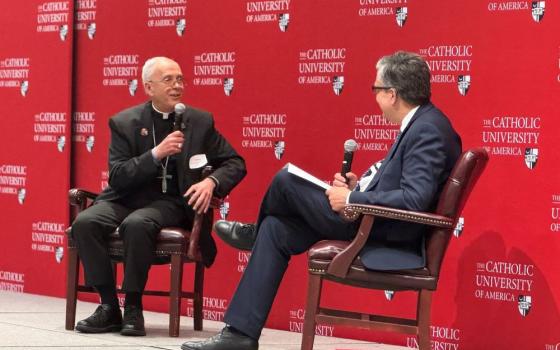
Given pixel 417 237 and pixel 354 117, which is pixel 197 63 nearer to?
pixel 354 117

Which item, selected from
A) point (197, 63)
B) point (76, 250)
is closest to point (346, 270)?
point (76, 250)

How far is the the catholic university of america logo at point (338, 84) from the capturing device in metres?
5.51

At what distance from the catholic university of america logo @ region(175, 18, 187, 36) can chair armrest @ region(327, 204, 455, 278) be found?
2.39 metres

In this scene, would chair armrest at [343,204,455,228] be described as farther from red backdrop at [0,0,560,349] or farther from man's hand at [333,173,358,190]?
red backdrop at [0,0,560,349]

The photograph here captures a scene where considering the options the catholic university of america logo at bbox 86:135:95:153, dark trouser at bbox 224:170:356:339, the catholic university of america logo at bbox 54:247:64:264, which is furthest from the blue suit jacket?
the catholic university of america logo at bbox 54:247:64:264

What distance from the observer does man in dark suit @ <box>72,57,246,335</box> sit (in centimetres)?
514

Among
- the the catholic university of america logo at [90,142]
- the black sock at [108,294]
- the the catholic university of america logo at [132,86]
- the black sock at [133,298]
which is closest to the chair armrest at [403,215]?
the black sock at [133,298]

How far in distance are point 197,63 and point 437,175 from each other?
2.40 meters

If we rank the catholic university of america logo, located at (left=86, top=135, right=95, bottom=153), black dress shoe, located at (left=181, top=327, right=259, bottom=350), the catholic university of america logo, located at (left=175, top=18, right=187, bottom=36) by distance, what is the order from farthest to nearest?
the catholic university of america logo, located at (left=86, top=135, right=95, bottom=153), the catholic university of america logo, located at (left=175, top=18, right=187, bottom=36), black dress shoe, located at (left=181, top=327, right=259, bottom=350)

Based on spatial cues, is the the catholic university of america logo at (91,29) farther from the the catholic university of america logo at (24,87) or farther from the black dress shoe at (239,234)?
the black dress shoe at (239,234)

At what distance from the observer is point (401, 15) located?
528cm

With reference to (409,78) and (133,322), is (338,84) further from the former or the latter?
(133,322)

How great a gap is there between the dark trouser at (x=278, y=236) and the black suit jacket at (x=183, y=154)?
0.83 m

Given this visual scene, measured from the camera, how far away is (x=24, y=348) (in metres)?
4.59
